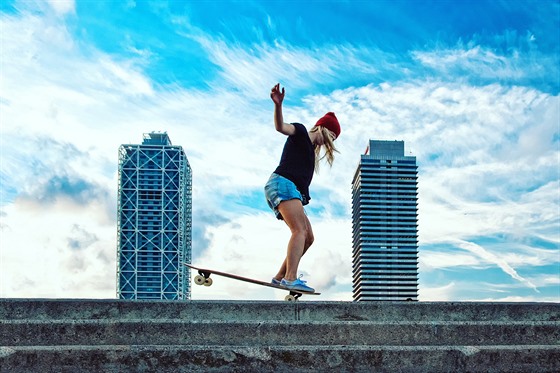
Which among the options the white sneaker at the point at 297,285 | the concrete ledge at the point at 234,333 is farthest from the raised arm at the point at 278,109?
the concrete ledge at the point at 234,333

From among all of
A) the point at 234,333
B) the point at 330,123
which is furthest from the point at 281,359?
the point at 330,123

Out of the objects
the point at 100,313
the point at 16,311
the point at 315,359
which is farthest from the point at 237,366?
the point at 16,311

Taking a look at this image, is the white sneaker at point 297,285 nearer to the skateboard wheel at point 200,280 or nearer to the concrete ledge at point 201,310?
the skateboard wheel at point 200,280

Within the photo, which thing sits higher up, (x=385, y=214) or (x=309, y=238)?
(x=385, y=214)

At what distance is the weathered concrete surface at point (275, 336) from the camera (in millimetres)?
5461

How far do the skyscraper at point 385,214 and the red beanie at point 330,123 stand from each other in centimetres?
17584

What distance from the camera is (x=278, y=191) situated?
8188 mm

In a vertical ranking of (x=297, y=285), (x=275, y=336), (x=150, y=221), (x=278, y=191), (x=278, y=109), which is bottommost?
(x=275, y=336)

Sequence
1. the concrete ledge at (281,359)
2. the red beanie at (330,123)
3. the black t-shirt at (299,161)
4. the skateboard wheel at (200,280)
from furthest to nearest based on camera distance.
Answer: the red beanie at (330,123) < the skateboard wheel at (200,280) < the black t-shirt at (299,161) < the concrete ledge at (281,359)

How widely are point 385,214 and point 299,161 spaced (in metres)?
187

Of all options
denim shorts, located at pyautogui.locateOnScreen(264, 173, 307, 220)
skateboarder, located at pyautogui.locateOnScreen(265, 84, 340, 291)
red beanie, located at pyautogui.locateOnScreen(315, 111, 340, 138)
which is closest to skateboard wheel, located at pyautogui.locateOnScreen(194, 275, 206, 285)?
skateboarder, located at pyautogui.locateOnScreen(265, 84, 340, 291)

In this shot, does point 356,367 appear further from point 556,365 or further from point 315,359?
point 556,365

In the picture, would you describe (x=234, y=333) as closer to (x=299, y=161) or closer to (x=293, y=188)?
(x=293, y=188)

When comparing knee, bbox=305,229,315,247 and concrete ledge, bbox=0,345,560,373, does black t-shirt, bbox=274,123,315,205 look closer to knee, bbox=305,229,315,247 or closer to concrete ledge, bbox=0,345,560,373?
knee, bbox=305,229,315,247
